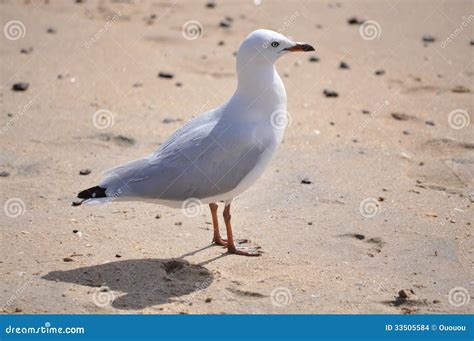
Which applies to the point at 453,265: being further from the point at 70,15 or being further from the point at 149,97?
the point at 70,15

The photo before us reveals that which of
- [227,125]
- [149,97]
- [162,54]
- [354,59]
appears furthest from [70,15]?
[227,125]

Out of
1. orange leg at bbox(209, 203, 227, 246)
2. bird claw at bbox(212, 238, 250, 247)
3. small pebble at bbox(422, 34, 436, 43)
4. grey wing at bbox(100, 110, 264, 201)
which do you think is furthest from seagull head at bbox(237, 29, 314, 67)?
small pebble at bbox(422, 34, 436, 43)

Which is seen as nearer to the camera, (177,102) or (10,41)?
(177,102)

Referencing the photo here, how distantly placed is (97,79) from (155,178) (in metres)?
4.50

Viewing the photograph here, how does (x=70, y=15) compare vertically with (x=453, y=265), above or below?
above

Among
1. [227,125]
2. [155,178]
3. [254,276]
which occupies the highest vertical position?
[227,125]

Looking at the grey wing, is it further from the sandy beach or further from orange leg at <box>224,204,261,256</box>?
the sandy beach

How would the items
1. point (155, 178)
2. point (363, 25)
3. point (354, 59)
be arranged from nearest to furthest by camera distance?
point (155, 178) → point (354, 59) → point (363, 25)

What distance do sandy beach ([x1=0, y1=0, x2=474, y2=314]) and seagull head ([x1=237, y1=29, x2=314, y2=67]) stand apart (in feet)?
5.01

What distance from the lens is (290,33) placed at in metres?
11.9

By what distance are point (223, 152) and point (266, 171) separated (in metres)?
1.94

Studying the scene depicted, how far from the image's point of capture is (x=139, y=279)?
240 inches

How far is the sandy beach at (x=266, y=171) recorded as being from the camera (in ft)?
19.8

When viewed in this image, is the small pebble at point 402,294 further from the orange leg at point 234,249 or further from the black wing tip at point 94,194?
the black wing tip at point 94,194
